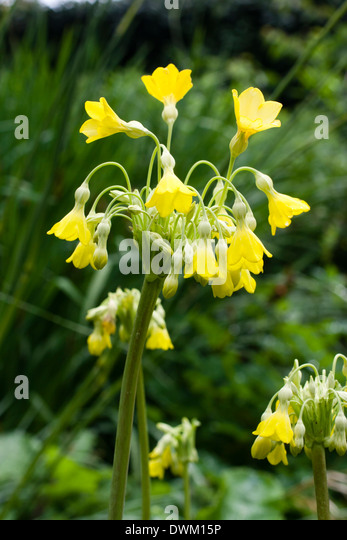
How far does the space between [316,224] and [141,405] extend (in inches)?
155

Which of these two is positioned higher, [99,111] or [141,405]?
[99,111]

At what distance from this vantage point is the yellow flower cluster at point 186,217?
71 centimetres

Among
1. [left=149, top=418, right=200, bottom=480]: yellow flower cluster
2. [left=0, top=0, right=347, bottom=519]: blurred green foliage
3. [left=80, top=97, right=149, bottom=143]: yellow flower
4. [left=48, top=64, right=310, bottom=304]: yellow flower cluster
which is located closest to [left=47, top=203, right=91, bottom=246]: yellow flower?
[left=48, top=64, right=310, bottom=304]: yellow flower cluster

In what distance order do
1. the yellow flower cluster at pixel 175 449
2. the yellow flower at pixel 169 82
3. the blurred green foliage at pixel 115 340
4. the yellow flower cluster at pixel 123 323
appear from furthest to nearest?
the blurred green foliage at pixel 115 340 < the yellow flower cluster at pixel 175 449 < the yellow flower cluster at pixel 123 323 < the yellow flower at pixel 169 82

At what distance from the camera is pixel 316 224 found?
4547mm

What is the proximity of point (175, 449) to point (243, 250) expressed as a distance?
1.98 ft

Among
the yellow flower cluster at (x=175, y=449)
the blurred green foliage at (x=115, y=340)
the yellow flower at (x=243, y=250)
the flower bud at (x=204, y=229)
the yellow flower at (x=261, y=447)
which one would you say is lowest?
the yellow flower at (x=261, y=447)

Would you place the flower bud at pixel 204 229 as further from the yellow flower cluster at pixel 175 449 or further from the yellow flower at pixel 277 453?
the yellow flower cluster at pixel 175 449

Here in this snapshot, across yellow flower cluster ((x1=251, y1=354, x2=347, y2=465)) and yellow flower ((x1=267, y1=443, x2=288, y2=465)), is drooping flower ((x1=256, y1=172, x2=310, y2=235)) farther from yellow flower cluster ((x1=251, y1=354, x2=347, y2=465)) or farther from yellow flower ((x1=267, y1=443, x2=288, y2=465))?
yellow flower ((x1=267, y1=443, x2=288, y2=465))

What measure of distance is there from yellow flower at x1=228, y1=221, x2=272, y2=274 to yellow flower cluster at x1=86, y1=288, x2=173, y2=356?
11.1 inches

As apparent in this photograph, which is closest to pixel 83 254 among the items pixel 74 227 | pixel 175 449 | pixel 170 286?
pixel 74 227

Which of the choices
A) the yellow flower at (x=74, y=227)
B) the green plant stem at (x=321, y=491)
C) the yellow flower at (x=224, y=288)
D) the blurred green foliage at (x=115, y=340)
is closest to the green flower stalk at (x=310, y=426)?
the green plant stem at (x=321, y=491)
